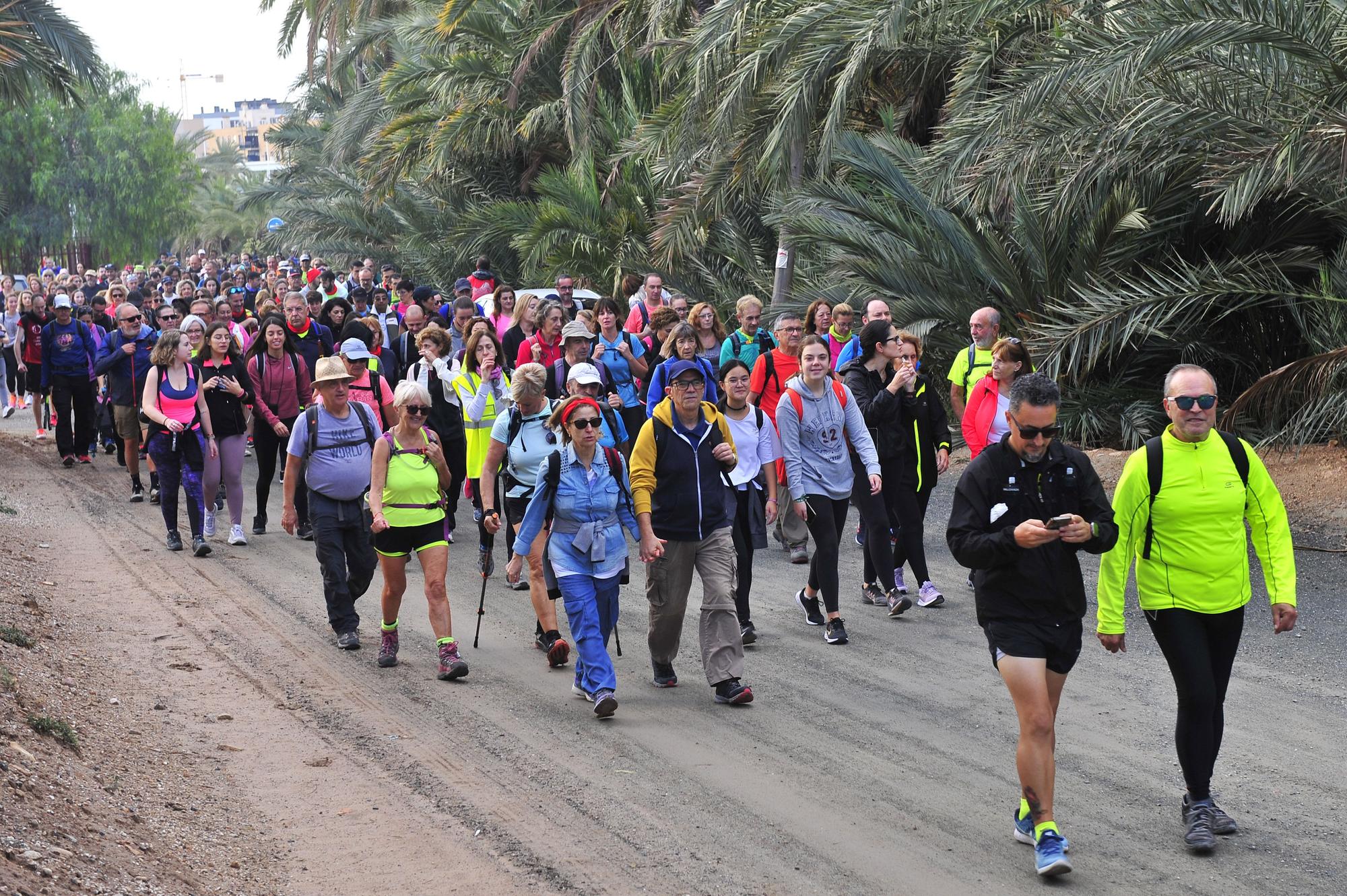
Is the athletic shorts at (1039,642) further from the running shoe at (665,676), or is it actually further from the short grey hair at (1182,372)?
the running shoe at (665,676)

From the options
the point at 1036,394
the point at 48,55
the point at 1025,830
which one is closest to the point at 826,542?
the point at 1025,830

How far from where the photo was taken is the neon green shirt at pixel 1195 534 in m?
5.62

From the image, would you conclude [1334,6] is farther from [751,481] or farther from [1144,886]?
[1144,886]

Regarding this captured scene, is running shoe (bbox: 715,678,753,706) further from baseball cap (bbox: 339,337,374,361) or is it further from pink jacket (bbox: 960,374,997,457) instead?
baseball cap (bbox: 339,337,374,361)

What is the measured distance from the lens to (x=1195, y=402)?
5.51 m

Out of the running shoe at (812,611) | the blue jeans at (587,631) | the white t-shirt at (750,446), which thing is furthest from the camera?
the running shoe at (812,611)

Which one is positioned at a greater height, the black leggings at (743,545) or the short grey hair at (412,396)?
the short grey hair at (412,396)

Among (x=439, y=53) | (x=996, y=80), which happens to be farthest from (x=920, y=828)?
(x=439, y=53)

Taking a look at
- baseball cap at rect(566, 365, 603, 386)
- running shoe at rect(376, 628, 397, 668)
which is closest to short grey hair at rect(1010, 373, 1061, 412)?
baseball cap at rect(566, 365, 603, 386)

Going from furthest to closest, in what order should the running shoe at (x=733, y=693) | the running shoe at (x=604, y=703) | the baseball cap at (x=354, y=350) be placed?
the baseball cap at (x=354, y=350), the running shoe at (x=733, y=693), the running shoe at (x=604, y=703)

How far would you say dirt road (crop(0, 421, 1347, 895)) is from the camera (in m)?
5.55

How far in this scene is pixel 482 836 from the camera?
5.87 metres

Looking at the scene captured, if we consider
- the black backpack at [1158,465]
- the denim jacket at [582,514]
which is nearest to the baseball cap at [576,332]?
the denim jacket at [582,514]

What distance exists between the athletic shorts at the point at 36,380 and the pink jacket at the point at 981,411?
1260 centimetres
